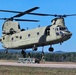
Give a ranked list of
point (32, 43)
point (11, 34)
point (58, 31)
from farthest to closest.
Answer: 1. point (11, 34)
2. point (32, 43)
3. point (58, 31)

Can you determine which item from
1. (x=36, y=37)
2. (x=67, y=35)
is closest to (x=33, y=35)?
(x=36, y=37)

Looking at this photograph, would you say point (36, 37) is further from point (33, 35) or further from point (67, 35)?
point (67, 35)

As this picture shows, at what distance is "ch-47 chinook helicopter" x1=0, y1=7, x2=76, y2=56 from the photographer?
1711 inches

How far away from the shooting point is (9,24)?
51.2 meters

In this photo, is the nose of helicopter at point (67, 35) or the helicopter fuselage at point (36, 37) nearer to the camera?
the nose of helicopter at point (67, 35)

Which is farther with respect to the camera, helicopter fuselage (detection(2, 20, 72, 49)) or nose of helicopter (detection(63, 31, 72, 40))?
helicopter fuselage (detection(2, 20, 72, 49))

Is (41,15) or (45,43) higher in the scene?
(41,15)

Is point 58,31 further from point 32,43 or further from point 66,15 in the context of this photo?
point 32,43

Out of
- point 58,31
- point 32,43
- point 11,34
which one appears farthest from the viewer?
point 11,34

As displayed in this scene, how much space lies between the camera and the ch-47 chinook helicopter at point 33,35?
43.5m

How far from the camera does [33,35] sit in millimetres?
46875

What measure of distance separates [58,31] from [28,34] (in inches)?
226

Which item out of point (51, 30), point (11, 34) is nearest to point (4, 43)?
point (11, 34)

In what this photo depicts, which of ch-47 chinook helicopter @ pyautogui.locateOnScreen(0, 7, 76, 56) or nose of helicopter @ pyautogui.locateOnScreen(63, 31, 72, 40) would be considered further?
ch-47 chinook helicopter @ pyautogui.locateOnScreen(0, 7, 76, 56)
